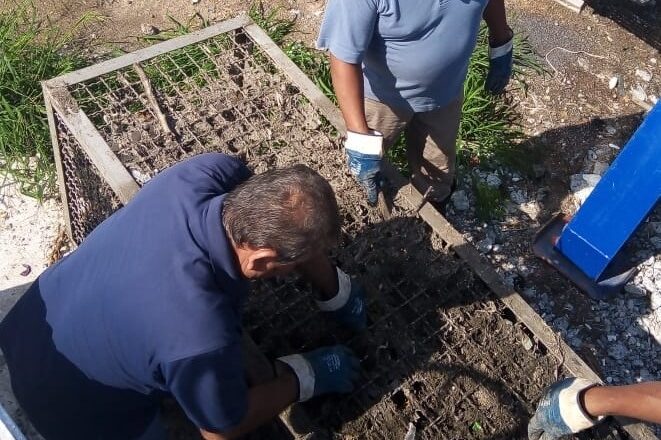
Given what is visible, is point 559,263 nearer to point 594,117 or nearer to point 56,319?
point 594,117

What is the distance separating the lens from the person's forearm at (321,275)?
2477 mm

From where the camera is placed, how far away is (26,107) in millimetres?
3871

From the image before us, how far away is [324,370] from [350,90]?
3.51ft

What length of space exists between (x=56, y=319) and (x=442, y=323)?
1.53 m

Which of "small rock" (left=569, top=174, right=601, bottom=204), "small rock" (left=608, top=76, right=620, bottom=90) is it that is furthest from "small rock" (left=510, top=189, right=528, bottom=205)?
"small rock" (left=608, top=76, right=620, bottom=90)

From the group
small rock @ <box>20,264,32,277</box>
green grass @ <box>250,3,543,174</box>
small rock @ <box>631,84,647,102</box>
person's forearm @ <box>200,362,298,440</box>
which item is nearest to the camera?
person's forearm @ <box>200,362,298,440</box>

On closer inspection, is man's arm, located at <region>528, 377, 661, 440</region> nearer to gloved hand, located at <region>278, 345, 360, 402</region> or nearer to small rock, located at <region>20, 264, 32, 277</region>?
gloved hand, located at <region>278, 345, 360, 402</region>

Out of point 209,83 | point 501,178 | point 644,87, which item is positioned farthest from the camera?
point 644,87

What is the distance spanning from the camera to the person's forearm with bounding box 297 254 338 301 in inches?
97.5

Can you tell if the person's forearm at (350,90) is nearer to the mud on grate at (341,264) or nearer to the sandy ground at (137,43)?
Result: the mud on grate at (341,264)

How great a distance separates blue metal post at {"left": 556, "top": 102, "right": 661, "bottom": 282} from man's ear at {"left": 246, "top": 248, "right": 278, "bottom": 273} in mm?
1705

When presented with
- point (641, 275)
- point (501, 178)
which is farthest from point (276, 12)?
point (641, 275)

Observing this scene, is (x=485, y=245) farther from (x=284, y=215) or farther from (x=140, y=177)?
(x=284, y=215)

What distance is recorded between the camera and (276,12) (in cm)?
455
